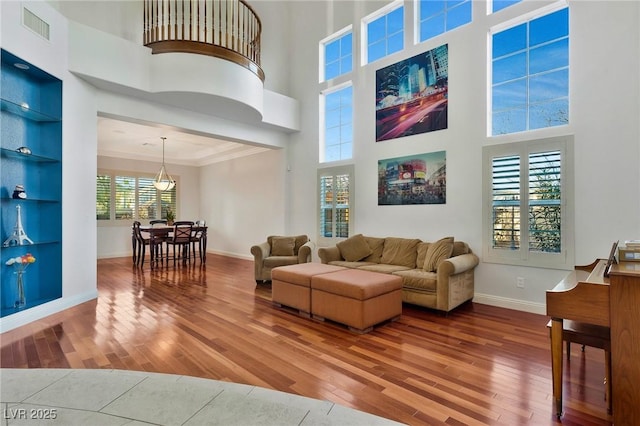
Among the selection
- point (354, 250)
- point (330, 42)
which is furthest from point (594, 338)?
point (330, 42)

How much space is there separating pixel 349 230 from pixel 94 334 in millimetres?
Answer: 3945

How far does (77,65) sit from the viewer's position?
399 cm

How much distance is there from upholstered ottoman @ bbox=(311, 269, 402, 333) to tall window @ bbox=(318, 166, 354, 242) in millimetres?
2344

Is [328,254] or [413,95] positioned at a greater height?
[413,95]

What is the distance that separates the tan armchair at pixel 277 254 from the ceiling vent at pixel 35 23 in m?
3.73

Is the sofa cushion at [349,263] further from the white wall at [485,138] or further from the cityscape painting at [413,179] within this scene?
the cityscape painting at [413,179]

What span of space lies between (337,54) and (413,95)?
2079 millimetres

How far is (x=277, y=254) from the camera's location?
5781mm

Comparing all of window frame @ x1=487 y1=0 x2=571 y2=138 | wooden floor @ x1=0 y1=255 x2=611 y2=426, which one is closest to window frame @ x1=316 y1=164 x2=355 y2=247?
wooden floor @ x1=0 y1=255 x2=611 y2=426

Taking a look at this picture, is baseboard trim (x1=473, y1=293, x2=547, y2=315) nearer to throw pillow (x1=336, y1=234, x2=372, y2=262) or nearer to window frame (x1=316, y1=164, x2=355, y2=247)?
throw pillow (x1=336, y1=234, x2=372, y2=262)

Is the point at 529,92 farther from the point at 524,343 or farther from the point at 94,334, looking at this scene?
the point at 94,334

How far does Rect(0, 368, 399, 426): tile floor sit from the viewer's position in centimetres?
171

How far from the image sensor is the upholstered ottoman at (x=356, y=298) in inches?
123

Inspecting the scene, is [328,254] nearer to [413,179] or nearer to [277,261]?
[277,261]
